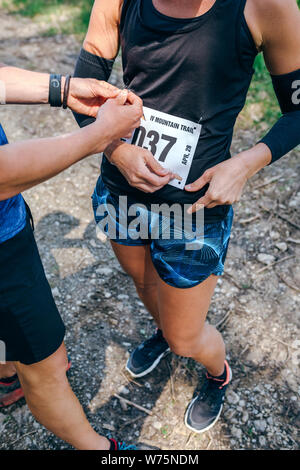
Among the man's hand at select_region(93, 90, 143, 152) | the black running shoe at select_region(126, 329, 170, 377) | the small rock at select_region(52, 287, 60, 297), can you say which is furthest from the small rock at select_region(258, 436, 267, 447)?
the man's hand at select_region(93, 90, 143, 152)

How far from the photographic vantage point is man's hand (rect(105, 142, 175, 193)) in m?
1.55

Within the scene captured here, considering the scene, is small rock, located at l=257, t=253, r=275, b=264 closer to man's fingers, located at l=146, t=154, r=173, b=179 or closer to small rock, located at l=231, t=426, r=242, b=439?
small rock, located at l=231, t=426, r=242, b=439

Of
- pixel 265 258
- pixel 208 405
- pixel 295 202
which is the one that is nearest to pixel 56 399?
pixel 208 405

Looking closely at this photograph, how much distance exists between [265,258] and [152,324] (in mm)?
985

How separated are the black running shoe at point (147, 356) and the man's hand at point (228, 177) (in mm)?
1176

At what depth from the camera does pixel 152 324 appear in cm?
276

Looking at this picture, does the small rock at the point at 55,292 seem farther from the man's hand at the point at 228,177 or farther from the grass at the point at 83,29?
the grass at the point at 83,29

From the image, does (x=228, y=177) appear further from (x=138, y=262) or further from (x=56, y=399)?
(x=56, y=399)

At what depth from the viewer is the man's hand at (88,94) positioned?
1.63 m

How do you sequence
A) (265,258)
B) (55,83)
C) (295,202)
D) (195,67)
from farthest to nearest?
(295,202)
(265,258)
(55,83)
(195,67)

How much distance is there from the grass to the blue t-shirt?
3034mm

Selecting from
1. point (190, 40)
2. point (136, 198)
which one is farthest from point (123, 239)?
point (190, 40)

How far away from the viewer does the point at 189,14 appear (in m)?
1.39
